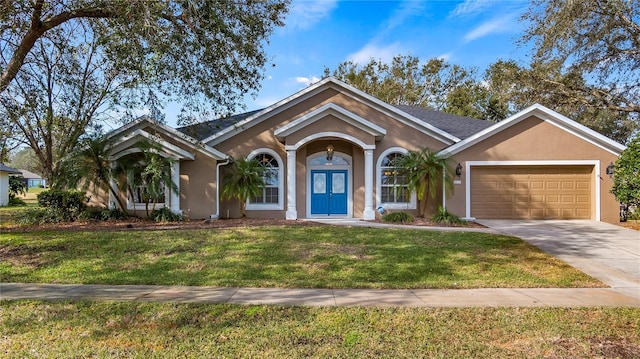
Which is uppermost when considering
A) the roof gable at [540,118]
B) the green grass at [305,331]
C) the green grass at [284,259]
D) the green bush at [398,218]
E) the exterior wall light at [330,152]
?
the roof gable at [540,118]

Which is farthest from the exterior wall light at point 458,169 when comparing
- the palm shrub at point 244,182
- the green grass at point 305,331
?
the green grass at point 305,331

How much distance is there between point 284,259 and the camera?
24.9 ft

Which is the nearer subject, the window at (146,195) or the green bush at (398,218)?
the window at (146,195)

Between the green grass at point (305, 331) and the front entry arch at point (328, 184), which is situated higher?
the front entry arch at point (328, 184)

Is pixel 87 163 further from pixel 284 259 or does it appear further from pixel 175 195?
pixel 284 259

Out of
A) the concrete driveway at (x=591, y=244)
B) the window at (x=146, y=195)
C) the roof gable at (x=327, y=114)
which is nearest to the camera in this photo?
the concrete driveway at (x=591, y=244)

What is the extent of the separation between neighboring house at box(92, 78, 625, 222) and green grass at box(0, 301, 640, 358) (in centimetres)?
891

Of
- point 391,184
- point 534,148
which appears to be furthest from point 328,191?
point 534,148

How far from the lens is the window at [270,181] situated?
47.0 feet

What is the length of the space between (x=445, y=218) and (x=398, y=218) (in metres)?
1.71

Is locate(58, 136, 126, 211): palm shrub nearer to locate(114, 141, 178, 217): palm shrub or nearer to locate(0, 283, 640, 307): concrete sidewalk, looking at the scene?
locate(114, 141, 178, 217): palm shrub

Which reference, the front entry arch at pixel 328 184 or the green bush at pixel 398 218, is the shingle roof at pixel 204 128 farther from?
the green bush at pixel 398 218

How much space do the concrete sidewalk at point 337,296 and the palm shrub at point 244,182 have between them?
23.9ft

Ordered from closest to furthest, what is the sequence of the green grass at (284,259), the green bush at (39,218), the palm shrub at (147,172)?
1. the green grass at (284,259)
2. the palm shrub at (147,172)
3. the green bush at (39,218)
